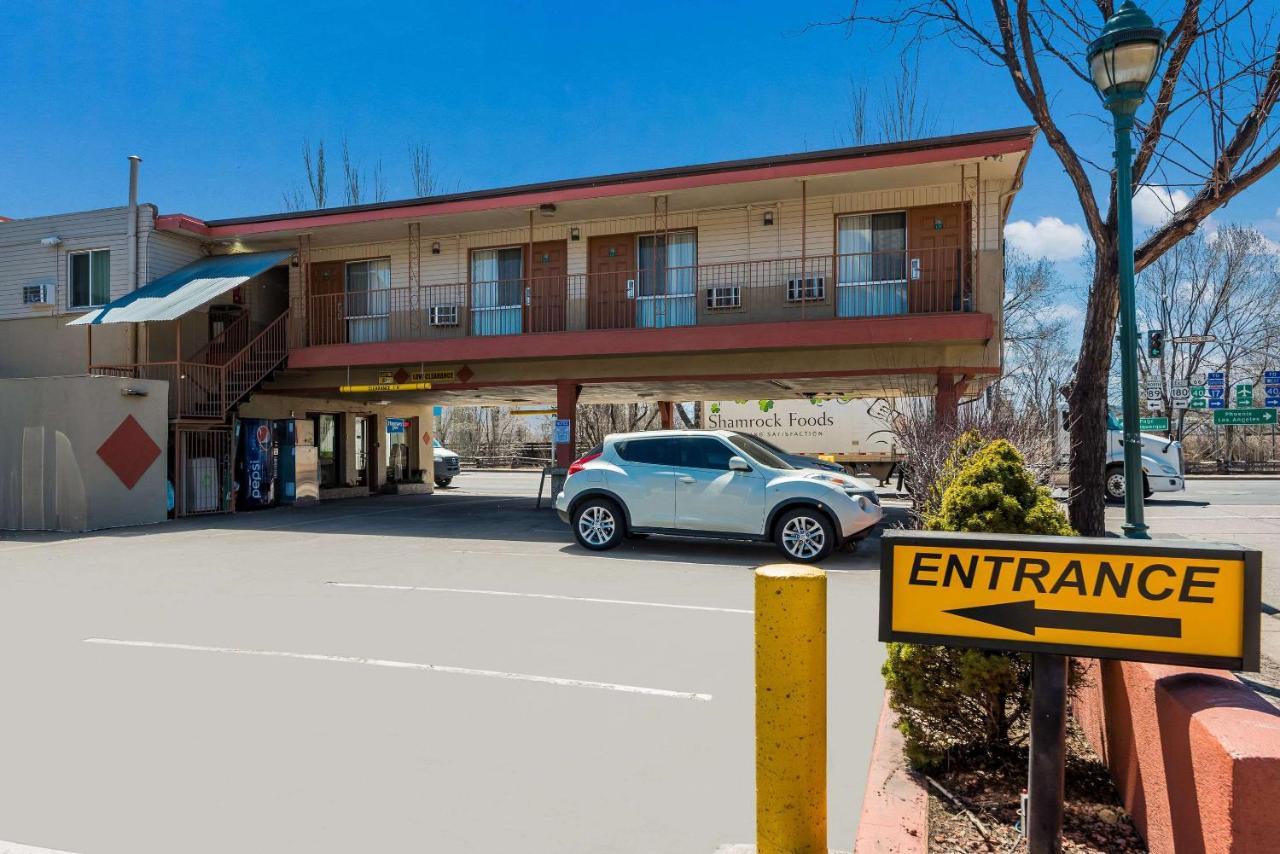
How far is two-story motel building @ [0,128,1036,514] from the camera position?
14.6 metres

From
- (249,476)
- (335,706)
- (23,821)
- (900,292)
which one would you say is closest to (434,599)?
(335,706)

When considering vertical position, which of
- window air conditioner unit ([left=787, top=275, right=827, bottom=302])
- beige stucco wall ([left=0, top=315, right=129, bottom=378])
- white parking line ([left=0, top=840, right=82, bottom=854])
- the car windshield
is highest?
window air conditioner unit ([left=787, top=275, right=827, bottom=302])

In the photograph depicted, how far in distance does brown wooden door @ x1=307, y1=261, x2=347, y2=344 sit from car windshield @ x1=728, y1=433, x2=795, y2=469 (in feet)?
36.6

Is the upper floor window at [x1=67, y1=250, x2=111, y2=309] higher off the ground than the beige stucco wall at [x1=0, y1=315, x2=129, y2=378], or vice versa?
the upper floor window at [x1=67, y1=250, x2=111, y2=309]

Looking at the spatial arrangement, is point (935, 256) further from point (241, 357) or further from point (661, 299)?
point (241, 357)

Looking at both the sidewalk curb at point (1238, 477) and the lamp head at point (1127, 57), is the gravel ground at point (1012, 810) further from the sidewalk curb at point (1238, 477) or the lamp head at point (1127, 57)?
the sidewalk curb at point (1238, 477)

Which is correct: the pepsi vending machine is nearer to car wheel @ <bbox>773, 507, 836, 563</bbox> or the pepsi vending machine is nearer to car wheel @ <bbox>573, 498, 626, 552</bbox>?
car wheel @ <bbox>573, 498, 626, 552</bbox>

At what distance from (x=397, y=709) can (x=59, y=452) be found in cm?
1331

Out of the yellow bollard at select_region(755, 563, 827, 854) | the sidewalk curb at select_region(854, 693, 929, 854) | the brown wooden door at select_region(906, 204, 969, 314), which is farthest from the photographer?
the brown wooden door at select_region(906, 204, 969, 314)

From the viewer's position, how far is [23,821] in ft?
→ 11.4

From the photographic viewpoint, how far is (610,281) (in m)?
17.2

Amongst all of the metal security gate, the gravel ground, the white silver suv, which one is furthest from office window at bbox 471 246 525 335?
the gravel ground

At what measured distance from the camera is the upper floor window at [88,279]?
62.1ft

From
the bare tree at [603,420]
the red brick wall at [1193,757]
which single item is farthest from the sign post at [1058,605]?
the bare tree at [603,420]
